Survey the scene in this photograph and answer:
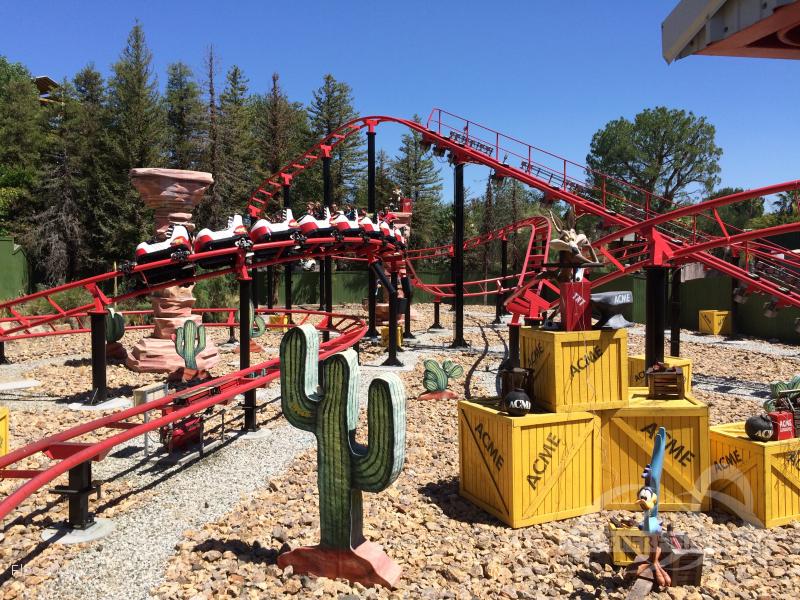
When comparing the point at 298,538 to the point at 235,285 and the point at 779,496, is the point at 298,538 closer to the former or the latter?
the point at 779,496

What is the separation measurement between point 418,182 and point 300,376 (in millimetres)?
40077

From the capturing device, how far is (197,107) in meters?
33.6

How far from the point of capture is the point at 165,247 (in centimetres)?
886

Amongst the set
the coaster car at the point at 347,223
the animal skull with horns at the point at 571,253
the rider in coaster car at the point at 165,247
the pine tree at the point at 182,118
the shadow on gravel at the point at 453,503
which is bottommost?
the shadow on gravel at the point at 453,503

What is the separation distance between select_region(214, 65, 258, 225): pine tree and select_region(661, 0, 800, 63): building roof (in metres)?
30.7

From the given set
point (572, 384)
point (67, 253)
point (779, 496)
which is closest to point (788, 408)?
point (779, 496)

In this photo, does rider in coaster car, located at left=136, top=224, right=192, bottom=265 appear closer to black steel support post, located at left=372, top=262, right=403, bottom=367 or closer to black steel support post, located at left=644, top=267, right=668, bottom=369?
black steel support post, located at left=372, top=262, right=403, bottom=367

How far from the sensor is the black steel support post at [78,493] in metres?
4.45

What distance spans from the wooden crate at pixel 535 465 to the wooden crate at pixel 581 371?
0.52ft

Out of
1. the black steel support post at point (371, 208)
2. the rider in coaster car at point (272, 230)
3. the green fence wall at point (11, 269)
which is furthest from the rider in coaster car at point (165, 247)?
the green fence wall at point (11, 269)

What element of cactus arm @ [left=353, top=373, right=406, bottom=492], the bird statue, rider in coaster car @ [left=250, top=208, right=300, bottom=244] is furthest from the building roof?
rider in coaster car @ [left=250, top=208, right=300, bottom=244]

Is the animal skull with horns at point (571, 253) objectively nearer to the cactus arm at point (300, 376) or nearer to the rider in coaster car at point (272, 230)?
the cactus arm at point (300, 376)

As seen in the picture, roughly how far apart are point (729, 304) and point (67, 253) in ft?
99.1

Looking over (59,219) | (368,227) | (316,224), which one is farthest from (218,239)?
(59,219)
